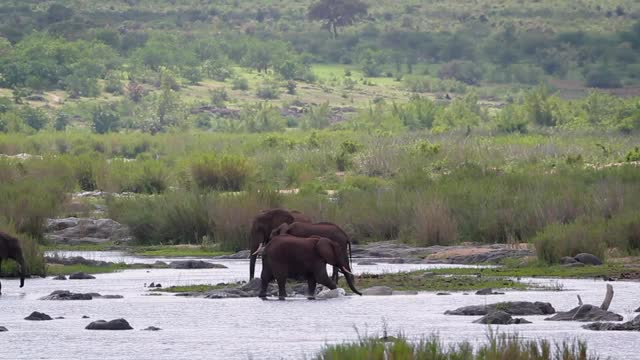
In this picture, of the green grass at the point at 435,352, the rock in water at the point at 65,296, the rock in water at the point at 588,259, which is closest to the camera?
the green grass at the point at 435,352

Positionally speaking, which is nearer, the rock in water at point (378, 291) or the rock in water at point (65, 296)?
the rock in water at point (65, 296)

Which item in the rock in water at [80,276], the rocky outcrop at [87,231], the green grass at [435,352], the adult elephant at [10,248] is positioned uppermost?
the green grass at [435,352]

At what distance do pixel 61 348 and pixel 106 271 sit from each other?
1065 centimetres

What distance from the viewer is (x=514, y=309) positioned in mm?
21328

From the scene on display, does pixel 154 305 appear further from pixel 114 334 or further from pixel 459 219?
pixel 459 219

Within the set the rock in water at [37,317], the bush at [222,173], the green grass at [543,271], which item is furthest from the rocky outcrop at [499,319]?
the bush at [222,173]

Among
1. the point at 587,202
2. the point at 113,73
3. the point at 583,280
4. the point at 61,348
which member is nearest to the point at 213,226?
the point at 587,202

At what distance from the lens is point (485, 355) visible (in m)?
14.0

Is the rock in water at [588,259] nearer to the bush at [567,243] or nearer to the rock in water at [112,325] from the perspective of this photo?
the bush at [567,243]

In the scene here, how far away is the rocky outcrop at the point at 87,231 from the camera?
36.1 m

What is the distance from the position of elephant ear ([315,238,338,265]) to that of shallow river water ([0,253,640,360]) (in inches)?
26.3

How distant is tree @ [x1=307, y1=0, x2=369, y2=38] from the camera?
12419 centimetres

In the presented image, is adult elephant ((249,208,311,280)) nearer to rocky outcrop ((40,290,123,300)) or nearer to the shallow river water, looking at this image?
the shallow river water

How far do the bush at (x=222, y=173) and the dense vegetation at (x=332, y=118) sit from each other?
70 millimetres
